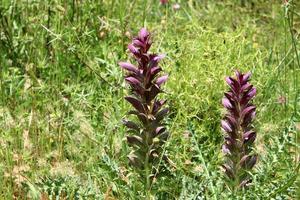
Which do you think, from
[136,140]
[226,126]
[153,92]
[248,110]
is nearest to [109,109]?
[136,140]

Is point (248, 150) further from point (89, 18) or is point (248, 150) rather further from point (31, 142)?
point (89, 18)

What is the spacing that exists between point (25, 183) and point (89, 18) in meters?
1.78

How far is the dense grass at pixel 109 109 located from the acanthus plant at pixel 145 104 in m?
0.11

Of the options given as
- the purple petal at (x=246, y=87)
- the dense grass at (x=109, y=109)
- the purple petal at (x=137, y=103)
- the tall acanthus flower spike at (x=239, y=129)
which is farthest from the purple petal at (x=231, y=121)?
the purple petal at (x=137, y=103)

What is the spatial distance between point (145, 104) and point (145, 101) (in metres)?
0.01

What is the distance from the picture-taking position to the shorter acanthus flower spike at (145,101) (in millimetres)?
2771

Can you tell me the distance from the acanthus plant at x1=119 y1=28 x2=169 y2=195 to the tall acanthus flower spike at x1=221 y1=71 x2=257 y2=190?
0.27 m

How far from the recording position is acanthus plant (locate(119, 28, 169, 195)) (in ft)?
9.10

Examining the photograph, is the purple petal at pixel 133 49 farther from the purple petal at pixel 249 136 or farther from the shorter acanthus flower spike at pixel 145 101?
the purple petal at pixel 249 136

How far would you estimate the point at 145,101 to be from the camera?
2.83 meters

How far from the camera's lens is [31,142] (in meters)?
3.62

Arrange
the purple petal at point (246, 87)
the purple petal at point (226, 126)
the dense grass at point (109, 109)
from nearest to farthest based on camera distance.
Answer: the purple petal at point (246, 87) → the purple petal at point (226, 126) → the dense grass at point (109, 109)

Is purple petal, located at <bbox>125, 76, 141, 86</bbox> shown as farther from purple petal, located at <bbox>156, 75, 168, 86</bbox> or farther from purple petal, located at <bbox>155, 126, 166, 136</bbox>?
purple petal, located at <bbox>155, 126, 166, 136</bbox>

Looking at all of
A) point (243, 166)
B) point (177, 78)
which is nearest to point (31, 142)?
point (177, 78)
